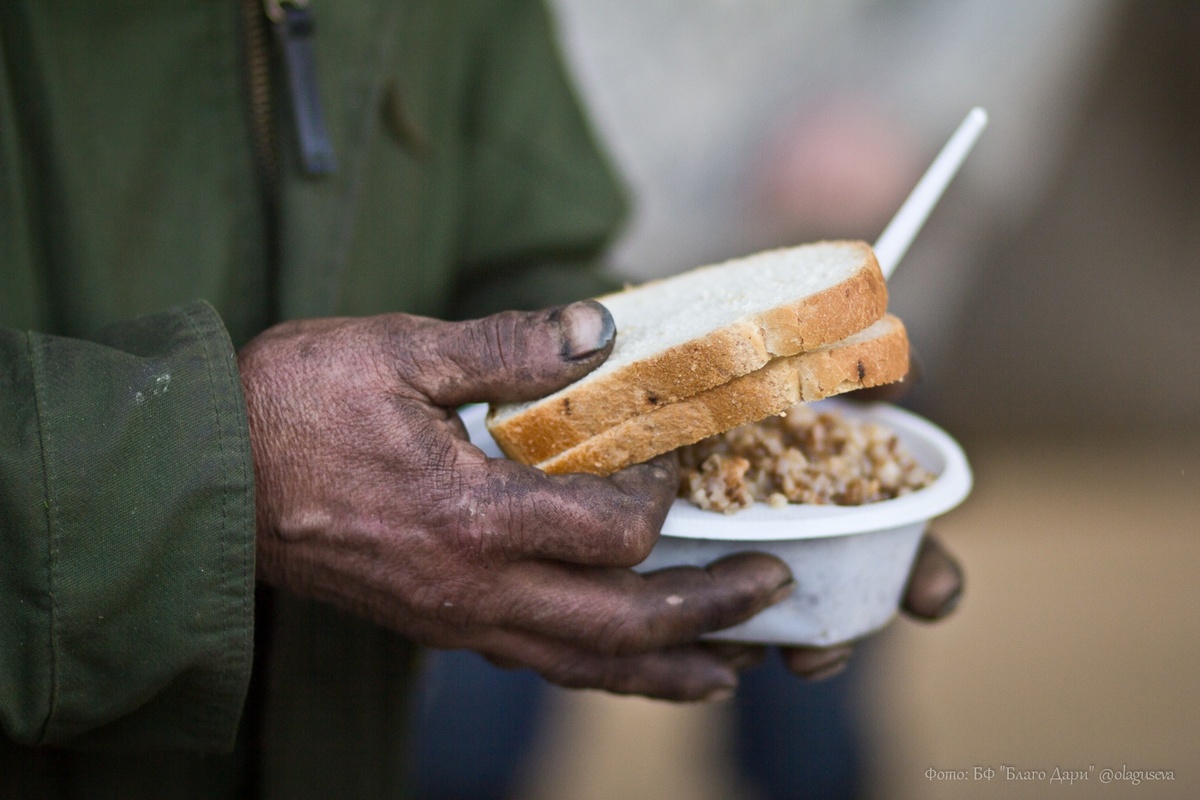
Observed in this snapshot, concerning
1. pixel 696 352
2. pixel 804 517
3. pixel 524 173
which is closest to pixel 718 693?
pixel 804 517

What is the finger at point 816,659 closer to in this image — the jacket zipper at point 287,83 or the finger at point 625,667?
the finger at point 625,667

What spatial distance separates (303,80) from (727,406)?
0.65m

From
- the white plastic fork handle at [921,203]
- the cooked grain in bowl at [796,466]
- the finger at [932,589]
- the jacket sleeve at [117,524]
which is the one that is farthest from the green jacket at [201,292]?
the finger at [932,589]

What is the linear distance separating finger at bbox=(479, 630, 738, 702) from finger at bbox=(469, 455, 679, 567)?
0.44ft

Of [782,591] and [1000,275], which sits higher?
[782,591]

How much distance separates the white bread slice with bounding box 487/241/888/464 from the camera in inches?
32.4

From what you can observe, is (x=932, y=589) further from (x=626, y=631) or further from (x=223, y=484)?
(x=223, y=484)

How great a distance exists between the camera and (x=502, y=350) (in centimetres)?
80

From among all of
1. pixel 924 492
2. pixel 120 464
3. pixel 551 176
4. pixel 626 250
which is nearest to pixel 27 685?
pixel 120 464

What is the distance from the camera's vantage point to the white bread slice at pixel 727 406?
0.83 m

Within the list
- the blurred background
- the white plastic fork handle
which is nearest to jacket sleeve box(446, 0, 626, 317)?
the white plastic fork handle

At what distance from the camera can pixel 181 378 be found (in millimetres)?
745

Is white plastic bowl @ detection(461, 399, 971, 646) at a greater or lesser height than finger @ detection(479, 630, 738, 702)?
greater

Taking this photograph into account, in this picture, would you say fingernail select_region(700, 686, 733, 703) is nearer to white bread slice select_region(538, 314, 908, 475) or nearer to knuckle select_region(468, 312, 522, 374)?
white bread slice select_region(538, 314, 908, 475)
